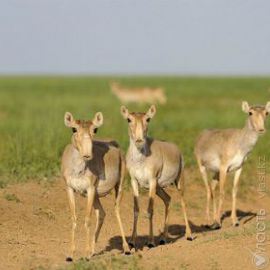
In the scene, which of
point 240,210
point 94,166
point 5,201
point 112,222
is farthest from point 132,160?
point 240,210

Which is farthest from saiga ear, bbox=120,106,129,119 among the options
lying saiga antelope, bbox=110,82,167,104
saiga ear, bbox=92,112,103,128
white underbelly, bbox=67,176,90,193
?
lying saiga antelope, bbox=110,82,167,104

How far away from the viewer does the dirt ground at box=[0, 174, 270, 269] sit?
30.6 ft

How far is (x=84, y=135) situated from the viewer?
9539mm

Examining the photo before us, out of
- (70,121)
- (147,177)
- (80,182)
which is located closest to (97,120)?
(70,121)

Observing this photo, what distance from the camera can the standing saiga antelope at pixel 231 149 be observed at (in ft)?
44.2

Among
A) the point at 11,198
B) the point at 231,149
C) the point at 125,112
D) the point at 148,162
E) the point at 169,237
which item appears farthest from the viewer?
the point at 231,149

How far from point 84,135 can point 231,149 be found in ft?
16.4

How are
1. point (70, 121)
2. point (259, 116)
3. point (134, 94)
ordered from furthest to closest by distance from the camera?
point (134, 94), point (259, 116), point (70, 121)

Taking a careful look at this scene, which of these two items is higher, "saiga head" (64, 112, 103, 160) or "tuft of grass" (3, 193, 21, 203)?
"saiga head" (64, 112, 103, 160)

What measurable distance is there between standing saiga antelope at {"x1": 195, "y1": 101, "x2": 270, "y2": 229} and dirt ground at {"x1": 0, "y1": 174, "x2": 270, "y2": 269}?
63 cm

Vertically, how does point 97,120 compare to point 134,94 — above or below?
above

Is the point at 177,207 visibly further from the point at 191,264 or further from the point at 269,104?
the point at 191,264

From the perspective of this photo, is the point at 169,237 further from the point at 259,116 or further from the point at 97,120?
the point at 97,120

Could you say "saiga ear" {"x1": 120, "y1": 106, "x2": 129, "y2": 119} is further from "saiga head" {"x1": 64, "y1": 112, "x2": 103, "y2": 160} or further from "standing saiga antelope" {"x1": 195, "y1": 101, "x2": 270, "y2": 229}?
"standing saiga antelope" {"x1": 195, "y1": 101, "x2": 270, "y2": 229}
